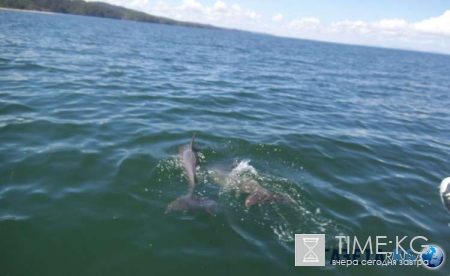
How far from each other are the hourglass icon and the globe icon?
295 cm

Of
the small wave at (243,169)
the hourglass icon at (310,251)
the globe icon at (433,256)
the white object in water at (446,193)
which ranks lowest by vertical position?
the globe icon at (433,256)

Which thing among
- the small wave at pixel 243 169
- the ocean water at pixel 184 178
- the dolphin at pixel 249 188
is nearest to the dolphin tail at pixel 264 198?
the dolphin at pixel 249 188

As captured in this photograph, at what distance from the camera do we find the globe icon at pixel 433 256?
7.99 meters

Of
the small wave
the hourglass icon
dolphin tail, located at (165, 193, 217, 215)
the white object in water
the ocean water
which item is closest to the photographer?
the white object in water

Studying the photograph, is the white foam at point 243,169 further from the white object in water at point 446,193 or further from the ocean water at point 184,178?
the white object in water at point 446,193

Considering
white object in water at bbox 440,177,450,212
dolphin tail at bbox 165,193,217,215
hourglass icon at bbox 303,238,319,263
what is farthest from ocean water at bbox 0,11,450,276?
white object in water at bbox 440,177,450,212

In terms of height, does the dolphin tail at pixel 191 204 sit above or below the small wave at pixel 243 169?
below

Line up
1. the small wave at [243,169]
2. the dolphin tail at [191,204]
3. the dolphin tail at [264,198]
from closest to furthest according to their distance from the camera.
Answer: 1. the dolphin tail at [191,204]
2. the dolphin tail at [264,198]
3. the small wave at [243,169]

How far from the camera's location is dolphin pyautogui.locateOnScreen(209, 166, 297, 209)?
918 cm

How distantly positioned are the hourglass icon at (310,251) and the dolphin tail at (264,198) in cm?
149

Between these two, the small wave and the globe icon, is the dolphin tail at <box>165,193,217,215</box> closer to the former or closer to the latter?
the small wave

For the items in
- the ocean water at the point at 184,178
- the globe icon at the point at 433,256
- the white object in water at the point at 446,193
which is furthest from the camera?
the globe icon at the point at 433,256

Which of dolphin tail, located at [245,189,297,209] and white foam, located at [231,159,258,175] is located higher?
white foam, located at [231,159,258,175]

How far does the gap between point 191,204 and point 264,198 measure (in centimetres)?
220
